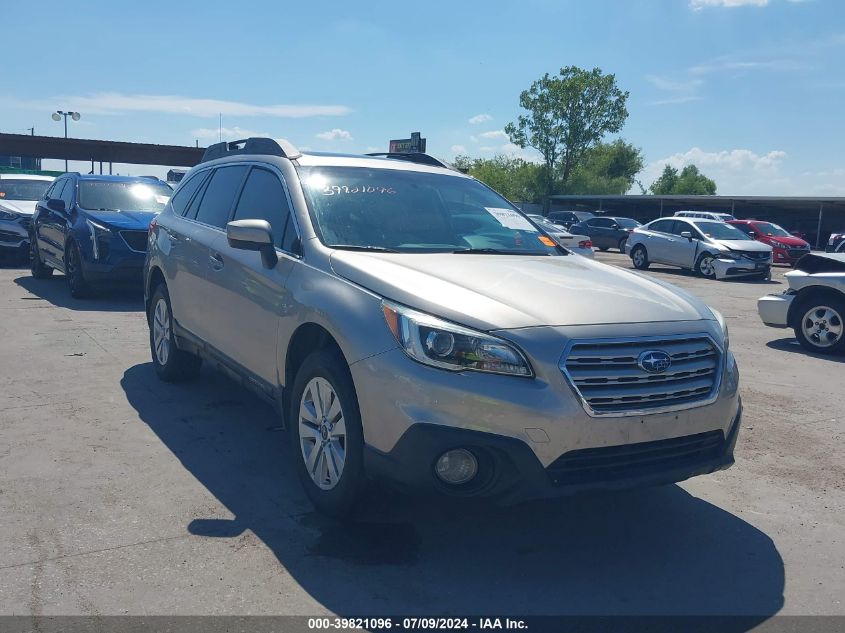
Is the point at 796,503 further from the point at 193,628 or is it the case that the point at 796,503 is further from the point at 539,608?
the point at 193,628

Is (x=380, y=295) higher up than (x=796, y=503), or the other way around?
(x=380, y=295)

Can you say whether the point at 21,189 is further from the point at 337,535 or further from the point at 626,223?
the point at 626,223

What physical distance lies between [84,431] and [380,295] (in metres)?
2.76

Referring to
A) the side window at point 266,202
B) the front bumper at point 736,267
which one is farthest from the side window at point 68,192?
the front bumper at point 736,267

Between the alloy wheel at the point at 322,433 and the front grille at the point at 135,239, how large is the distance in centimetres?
791

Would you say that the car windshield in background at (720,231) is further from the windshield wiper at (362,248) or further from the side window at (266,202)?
the windshield wiper at (362,248)

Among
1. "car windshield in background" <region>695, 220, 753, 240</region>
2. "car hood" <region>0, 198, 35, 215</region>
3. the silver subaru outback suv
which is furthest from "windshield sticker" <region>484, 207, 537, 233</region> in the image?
"car windshield in background" <region>695, 220, 753, 240</region>

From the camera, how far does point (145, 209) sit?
1203cm

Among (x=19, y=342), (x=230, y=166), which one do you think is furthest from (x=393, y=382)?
(x=19, y=342)

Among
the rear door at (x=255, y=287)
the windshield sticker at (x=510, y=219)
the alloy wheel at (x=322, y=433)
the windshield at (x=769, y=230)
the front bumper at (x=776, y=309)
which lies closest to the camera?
the alloy wheel at (x=322, y=433)

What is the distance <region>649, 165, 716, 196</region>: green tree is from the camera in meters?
104

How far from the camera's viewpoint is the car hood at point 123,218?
1115cm

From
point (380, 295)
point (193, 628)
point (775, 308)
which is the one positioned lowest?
point (193, 628)

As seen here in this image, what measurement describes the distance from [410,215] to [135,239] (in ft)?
24.3
